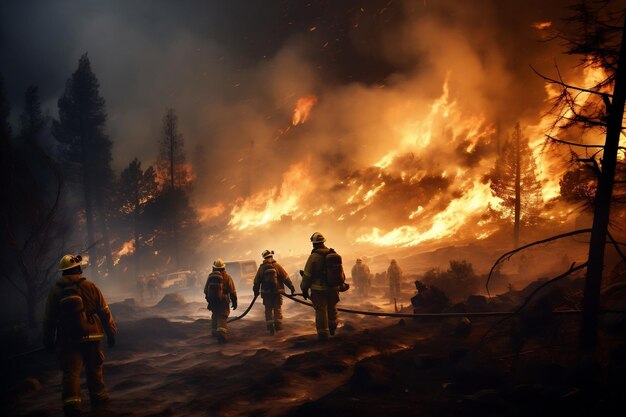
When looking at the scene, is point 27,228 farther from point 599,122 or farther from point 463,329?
point 599,122

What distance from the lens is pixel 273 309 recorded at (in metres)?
12.6

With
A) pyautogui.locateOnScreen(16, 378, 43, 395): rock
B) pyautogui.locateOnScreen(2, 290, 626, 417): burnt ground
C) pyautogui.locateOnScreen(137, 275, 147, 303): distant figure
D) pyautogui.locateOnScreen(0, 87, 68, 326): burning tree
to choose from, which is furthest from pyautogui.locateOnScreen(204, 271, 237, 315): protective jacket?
pyautogui.locateOnScreen(137, 275, 147, 303): distant figure

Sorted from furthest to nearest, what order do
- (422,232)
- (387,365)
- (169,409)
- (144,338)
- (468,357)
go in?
(422,232) → (144,338) → (387,365) → (468,357) → (169,409)

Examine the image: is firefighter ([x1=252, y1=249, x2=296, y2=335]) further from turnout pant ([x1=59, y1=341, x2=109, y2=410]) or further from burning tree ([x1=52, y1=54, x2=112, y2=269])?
burning tree ([x1=52, y1=54, x2=112, y2=269])

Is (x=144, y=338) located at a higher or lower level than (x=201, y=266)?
lower

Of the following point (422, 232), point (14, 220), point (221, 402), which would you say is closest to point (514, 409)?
point (221, 402)

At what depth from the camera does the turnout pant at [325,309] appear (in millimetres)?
10062

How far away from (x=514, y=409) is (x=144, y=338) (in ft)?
39.9

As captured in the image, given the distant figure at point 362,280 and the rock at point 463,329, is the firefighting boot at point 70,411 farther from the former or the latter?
the distant figure at point 362,280

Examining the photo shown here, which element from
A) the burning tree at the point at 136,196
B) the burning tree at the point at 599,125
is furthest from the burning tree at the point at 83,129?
the burning tree at the point at 599,125

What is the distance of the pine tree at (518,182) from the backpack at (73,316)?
32.6 metres

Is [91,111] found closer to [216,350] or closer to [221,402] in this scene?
[216,350]

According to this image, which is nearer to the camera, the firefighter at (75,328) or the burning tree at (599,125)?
the burning tree at (599,125)

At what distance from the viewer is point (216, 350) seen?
11.3m
